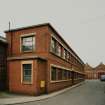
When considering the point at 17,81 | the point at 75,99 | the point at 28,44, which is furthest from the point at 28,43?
the point at 75,99

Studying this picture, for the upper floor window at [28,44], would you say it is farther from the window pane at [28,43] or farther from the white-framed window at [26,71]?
the white-framed window at [26,71]

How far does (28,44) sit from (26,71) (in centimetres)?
383

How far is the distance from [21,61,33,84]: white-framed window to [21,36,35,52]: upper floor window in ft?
9.73

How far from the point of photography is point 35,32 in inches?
882

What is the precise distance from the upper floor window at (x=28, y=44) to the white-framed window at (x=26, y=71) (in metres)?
2.97

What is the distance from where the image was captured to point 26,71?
20.3m

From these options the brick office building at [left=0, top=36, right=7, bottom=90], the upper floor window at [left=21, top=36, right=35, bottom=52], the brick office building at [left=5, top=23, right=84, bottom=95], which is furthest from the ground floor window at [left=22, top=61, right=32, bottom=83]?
the brick office building at [left=0, top=36, right=7, bottom=90]

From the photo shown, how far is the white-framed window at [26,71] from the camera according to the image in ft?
64.8

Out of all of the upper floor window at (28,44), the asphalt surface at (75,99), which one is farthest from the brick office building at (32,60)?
the asphalt surface at (75,99)

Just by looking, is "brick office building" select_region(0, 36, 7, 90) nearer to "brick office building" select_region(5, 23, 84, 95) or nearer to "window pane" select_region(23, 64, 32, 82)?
"brick office building" select_region(5, 23, 84, 95)

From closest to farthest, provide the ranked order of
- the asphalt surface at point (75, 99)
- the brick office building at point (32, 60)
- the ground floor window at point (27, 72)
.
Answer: the asphalt surface at point (75, 99) < the brick office building at point (32, 60) < the ground floor window at point (27, 72)

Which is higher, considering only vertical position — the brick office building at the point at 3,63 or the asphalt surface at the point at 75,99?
the brick office building at the point at 3,63

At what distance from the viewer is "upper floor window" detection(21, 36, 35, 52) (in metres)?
22.6

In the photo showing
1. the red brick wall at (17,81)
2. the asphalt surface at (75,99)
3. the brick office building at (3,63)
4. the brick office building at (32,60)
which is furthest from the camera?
the brick office building at (3,63)
